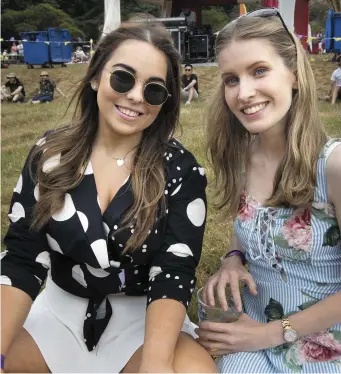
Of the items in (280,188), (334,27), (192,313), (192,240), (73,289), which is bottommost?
(192,313)

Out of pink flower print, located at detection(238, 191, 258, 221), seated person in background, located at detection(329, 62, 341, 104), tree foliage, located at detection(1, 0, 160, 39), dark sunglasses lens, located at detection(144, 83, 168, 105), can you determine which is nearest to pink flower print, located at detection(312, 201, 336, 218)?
pink flower print, located at detection(238, 191, 258, 221)

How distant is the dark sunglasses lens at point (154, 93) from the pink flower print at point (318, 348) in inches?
34.4

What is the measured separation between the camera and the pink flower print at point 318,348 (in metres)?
1.51

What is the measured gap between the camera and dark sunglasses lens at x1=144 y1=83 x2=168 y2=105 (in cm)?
160

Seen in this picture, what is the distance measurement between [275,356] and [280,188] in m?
0.52

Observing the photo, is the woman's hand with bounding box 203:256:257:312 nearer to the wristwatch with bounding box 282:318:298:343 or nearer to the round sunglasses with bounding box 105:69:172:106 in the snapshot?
the wristwatch with bounding box 282:318:298:343

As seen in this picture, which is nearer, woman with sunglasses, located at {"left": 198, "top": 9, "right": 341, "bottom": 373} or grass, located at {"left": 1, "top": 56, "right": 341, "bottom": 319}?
woman with sunglasses, located at {"left": 198, "top": 9, "right": 341, "bottom": 373}

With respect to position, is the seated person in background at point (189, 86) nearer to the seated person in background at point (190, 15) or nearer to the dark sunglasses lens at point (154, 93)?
the seated person in background at point (190, 15)

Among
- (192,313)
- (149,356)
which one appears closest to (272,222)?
(149,356)

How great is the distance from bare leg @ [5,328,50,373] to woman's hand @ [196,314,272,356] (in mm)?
513

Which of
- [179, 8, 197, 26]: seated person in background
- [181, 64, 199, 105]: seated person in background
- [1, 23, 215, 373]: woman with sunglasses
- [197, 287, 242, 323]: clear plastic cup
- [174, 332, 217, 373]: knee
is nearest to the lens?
[174, 332, 217, 373]: knee

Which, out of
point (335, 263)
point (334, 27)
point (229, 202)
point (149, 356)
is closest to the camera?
point (149, 356)

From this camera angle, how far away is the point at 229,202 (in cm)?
180

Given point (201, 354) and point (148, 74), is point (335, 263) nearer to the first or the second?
point (201, 354)
